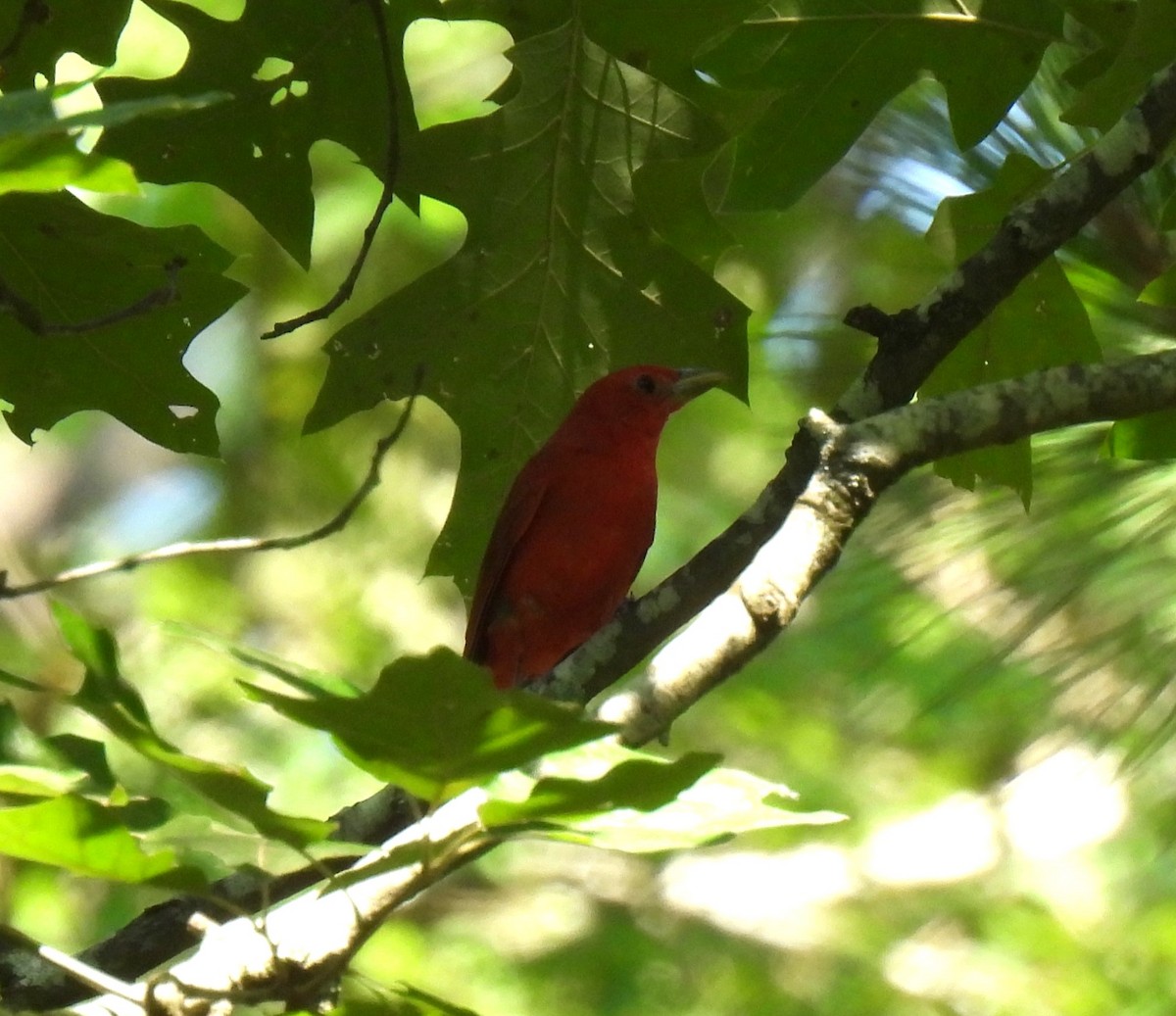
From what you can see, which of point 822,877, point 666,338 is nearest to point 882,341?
point 666,338

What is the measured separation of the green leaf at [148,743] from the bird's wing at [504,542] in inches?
126

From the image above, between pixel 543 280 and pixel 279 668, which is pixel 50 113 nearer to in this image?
pixel 279 668

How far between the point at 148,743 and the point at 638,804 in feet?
1.59

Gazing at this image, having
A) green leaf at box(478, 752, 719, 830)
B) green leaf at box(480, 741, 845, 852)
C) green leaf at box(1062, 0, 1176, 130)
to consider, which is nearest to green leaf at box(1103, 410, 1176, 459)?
green leaf at box(1062, 0, 1176, 130)

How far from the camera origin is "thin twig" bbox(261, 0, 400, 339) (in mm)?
2762

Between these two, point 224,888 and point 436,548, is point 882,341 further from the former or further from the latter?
point 224,888

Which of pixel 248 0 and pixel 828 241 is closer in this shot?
pixel 248 0

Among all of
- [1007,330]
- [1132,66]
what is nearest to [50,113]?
[1132,66]

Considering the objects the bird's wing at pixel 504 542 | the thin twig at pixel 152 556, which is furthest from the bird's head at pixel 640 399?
the thin twig at pixel 152 556

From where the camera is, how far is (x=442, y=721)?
1.49m

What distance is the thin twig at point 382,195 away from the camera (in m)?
2.76

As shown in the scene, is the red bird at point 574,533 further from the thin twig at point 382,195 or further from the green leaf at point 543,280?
the thin twig at point 382,195

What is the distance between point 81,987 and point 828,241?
6.85 meters

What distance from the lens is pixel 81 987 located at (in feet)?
7.06
